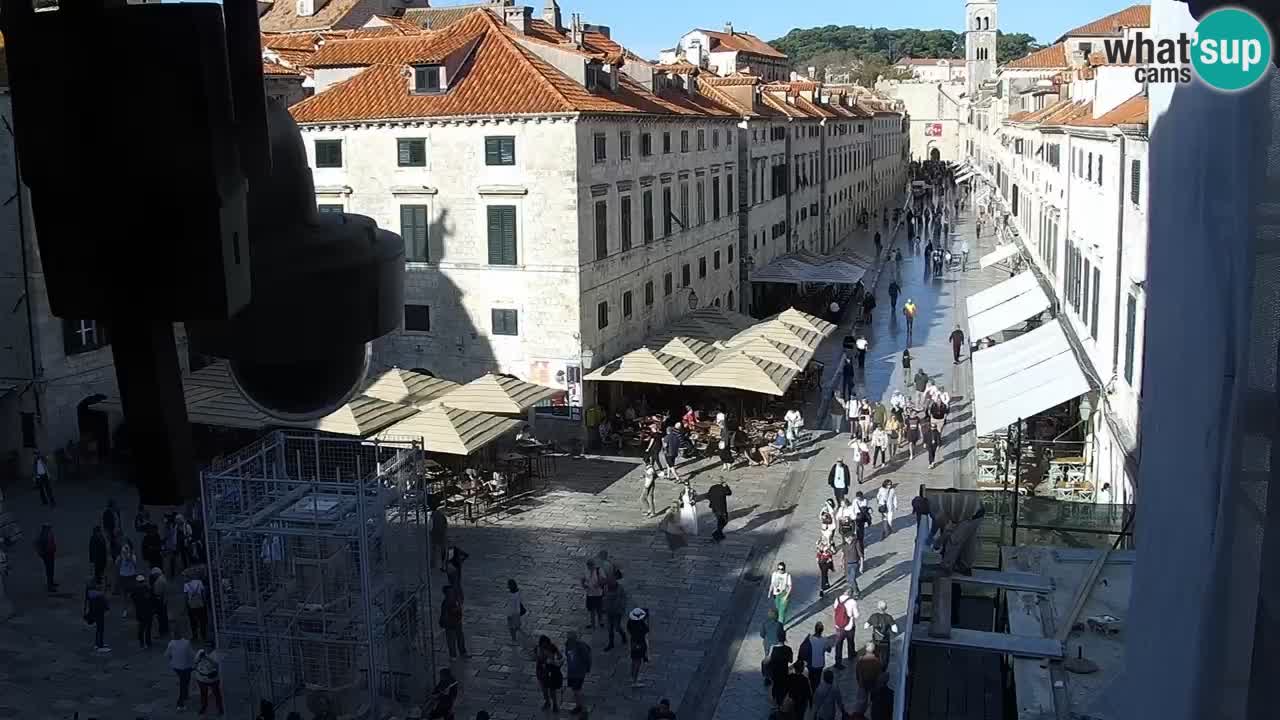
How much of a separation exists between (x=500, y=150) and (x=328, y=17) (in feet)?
112

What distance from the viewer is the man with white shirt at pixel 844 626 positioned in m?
16.3

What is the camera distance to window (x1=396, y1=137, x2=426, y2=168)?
29.2m

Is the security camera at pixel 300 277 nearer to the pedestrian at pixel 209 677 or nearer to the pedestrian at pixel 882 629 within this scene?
the pedestrian at pixel 209 677

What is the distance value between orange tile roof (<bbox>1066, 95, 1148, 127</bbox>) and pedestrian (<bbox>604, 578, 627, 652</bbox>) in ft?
33.7

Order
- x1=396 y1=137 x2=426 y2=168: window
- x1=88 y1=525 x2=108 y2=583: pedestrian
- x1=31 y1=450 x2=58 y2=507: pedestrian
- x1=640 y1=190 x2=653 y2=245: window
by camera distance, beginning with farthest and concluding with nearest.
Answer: x1=640 y1=190 x2=653 y2=245: window < x1=396 y1=137 x2=426 y2=168: window < x1=31 y1=450 x2=58 y2=507: pedestrian < x1=88 y1=525 x2=108 y2=583: pedestrian

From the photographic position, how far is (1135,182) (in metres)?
18.3

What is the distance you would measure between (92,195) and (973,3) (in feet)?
466

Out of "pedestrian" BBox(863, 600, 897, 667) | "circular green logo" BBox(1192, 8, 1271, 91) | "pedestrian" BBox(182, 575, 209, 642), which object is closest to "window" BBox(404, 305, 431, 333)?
"pedestrian" BBox(182, 575, 209, 642)

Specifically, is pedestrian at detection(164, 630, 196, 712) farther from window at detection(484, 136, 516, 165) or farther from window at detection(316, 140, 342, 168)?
window at detection(316, 140, 342, 168)

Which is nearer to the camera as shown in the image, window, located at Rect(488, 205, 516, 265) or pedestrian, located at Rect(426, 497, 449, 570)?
pedestrian, located at Rect(426, 497, 449, 570)

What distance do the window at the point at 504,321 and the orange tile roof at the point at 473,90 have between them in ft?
15.3

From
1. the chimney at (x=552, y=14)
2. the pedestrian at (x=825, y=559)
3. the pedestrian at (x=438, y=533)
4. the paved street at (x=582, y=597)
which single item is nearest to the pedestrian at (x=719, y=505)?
the paved street at (x=582, y=597)

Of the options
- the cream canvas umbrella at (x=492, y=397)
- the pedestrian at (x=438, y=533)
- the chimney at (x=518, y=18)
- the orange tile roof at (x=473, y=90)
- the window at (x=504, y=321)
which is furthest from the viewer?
the chimney at (x=518, y=18)

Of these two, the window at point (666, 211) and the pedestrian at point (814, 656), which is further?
the window at point (666, 211)
